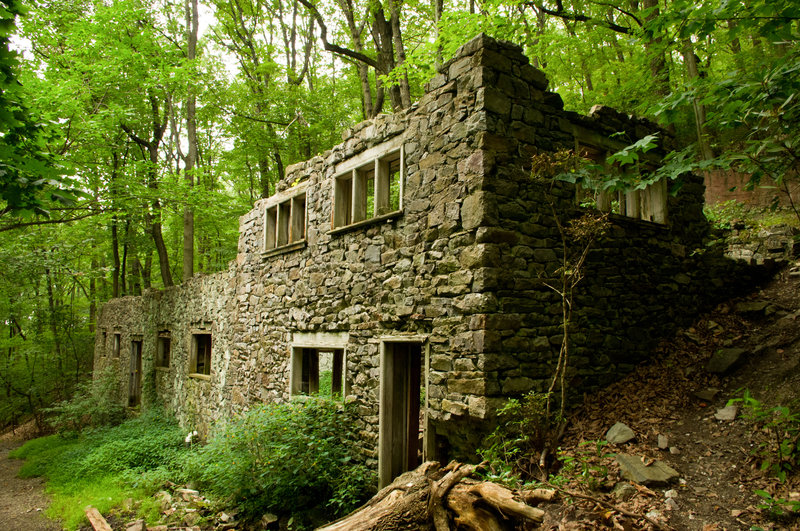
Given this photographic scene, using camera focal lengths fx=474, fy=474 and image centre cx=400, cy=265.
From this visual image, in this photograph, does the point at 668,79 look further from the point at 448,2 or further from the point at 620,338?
the point at 620,338

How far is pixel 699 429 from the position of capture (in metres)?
4.69

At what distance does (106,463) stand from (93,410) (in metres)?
5.06

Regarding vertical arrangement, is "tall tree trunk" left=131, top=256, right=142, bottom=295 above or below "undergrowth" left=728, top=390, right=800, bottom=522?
above

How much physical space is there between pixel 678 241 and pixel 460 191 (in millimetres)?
3924

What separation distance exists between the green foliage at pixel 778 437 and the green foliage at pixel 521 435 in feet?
5.28

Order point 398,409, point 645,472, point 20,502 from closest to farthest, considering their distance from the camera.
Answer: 1. point 645,472
2. point 398,409
3. point 20,502

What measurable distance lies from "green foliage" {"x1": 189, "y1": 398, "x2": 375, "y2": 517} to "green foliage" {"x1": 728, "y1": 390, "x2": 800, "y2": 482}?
4279mm

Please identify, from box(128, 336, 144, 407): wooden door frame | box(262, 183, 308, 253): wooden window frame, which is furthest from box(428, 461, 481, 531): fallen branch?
box(128, 336, 144, 407): wooden door frame

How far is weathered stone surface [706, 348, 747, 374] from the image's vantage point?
17.9 feet

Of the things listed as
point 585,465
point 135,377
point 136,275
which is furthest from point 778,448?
point 136,275

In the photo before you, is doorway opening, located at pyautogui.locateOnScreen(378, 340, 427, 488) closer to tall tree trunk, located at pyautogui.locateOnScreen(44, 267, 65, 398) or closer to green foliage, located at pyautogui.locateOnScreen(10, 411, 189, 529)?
green foliage, located at pyautogui.locateOnScreen(10, 411, 189, 529)

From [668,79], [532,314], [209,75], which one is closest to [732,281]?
[532,314]

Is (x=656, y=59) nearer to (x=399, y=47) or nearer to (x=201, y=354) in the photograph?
(x=399, y=47)

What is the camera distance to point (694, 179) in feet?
24.3
